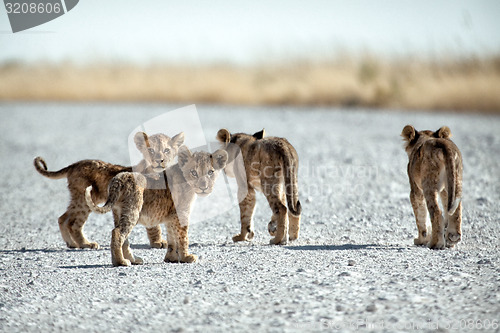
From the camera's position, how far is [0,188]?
12.4m

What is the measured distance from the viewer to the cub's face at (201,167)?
7.09 metres

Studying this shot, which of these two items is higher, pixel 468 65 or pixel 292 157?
pixel 468 65

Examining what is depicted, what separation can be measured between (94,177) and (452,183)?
3.63 m

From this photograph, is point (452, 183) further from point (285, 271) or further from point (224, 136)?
point (224, 136)

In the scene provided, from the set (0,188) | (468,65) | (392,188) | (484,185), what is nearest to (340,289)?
(392,188)

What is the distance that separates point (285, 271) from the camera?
21.5ft

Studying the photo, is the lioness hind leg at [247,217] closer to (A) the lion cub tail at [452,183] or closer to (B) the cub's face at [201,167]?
(B) the cub's face at [201,167]

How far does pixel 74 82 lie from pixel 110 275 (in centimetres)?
2436

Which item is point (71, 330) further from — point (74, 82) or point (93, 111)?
point (74, 82)

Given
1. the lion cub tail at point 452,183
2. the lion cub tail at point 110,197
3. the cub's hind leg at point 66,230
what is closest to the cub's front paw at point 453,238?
the lion cub tail at point 452,183

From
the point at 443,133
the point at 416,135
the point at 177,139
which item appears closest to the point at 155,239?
the point at 177,139

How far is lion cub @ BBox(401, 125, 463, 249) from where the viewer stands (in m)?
7.14

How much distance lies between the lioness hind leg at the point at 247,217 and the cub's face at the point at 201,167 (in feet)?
3.71

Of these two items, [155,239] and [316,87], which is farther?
[316,87]
